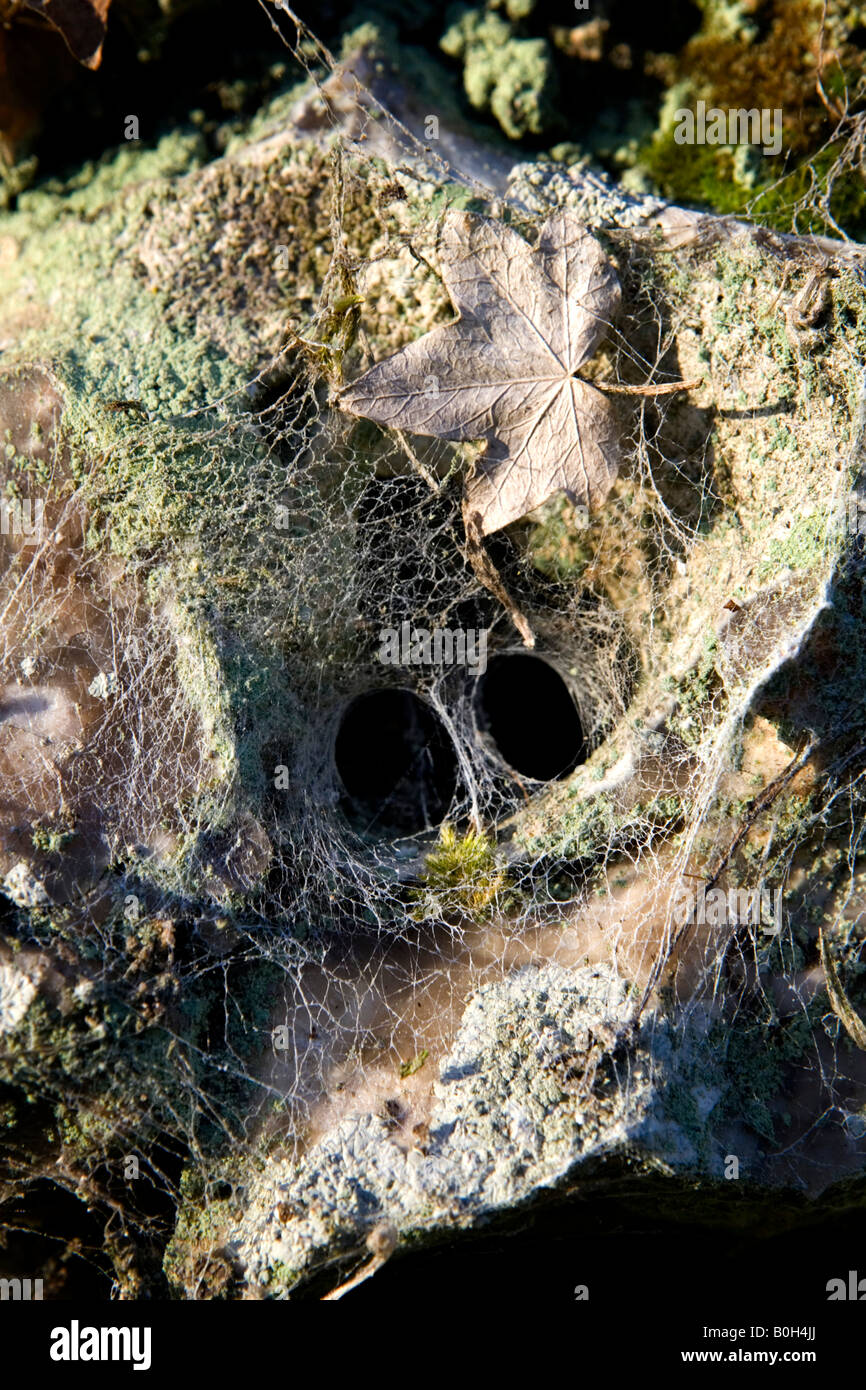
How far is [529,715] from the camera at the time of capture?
325cm

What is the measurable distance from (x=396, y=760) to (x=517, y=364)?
58.4 inches

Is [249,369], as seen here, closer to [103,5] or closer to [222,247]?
[222,247]

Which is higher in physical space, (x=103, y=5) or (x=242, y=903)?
(x=103, y=5)

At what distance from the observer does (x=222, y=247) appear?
2484 millimetres

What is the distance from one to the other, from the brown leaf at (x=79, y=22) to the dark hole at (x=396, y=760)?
2025 mm

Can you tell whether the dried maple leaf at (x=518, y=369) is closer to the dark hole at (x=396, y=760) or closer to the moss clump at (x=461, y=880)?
the moss clump at (x=461, y=880)

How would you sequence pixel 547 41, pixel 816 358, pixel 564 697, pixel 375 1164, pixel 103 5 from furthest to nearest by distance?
pixel 564 697
pixel 547 41
pixel 103 5
pixel 816 358
pixel 375 1164

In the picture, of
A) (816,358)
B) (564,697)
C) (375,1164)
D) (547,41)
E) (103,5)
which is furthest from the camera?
(564,697)

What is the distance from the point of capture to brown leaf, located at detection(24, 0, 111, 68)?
2377 millimetres

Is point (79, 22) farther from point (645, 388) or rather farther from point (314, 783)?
point (314, 783)

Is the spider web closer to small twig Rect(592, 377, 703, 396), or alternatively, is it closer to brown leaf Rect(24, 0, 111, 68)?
small twig Rect(592, 377, 703, 396)

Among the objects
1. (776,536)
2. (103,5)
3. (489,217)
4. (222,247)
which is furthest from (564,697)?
(103,5)

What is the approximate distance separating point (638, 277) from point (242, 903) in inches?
75.8

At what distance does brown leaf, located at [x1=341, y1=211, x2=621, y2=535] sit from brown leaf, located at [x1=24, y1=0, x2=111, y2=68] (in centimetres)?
117
